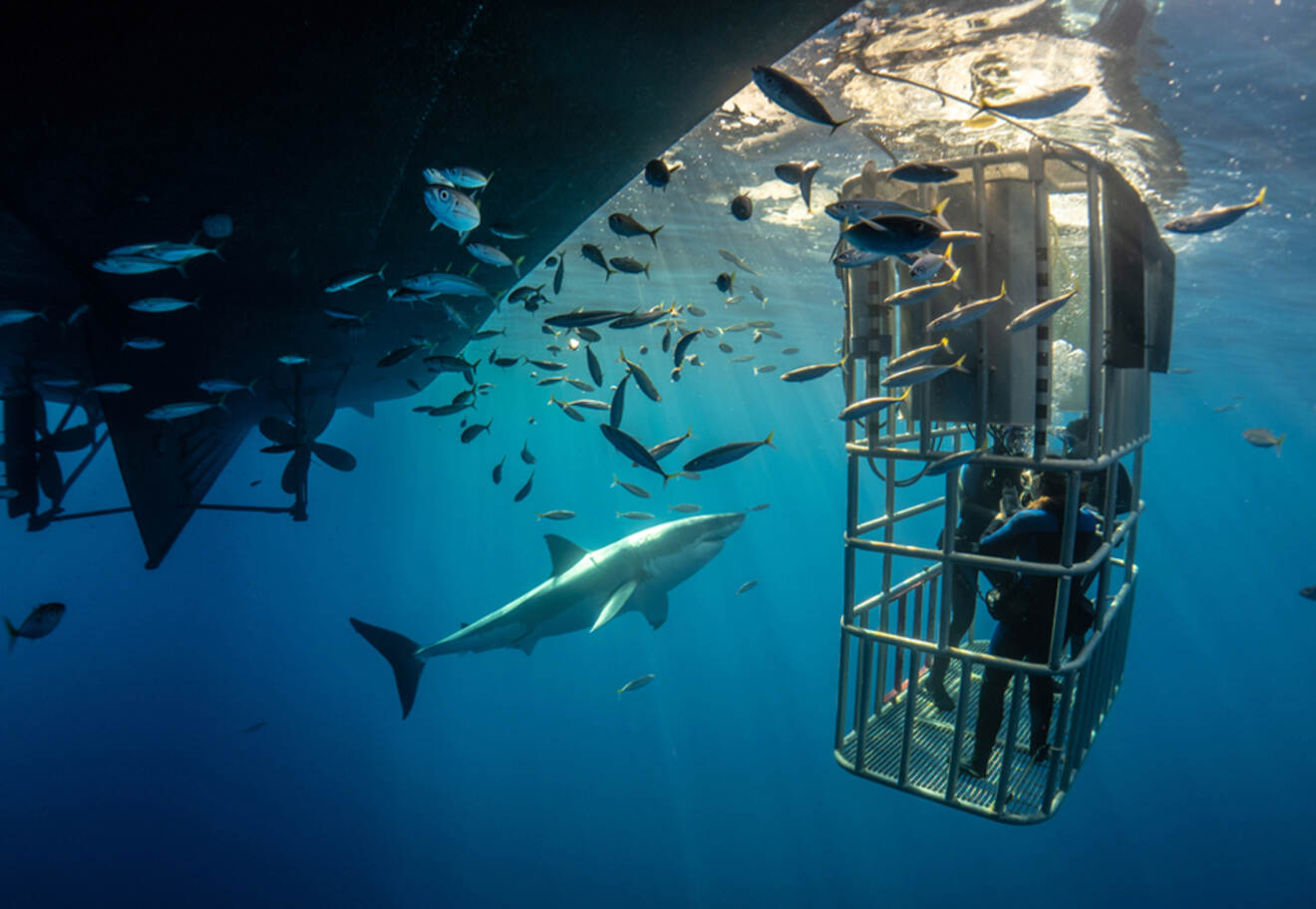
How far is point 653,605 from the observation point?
9742mm

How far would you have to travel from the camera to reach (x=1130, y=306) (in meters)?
3.90

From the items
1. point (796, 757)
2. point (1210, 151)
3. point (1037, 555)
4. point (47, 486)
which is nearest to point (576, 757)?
point (796, 757)

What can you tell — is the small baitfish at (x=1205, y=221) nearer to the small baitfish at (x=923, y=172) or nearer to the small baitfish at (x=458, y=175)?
the small baitfish at (x=923, y=172)

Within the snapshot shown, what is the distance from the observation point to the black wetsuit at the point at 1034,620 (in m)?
4.43

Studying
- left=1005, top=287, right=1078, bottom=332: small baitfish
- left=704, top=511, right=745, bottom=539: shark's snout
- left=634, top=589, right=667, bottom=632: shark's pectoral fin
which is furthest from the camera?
left=704, top=511, right=745, bottom=539: shark's snout

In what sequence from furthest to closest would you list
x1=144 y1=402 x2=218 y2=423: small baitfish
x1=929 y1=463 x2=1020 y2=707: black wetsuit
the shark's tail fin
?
the shark's tail fin → x1=929 y1=463 x2=1020 y2=707: black wetsuit → x1=144 y1=402 x2=218 y2=423: small baitfish

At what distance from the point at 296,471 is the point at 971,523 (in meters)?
9.45

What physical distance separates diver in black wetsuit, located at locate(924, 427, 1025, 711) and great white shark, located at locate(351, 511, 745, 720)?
135 inches

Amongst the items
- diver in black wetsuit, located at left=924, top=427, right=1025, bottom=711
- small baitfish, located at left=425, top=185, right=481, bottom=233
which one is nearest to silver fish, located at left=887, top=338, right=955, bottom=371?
diver in black wetsuit, located at left=924, top=427, right=1025, bottom=711

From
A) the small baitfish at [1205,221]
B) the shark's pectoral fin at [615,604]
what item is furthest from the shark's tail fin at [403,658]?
the small baitfish at [1205,221]

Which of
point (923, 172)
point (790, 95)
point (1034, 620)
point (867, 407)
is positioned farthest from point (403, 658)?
point (923, 172)

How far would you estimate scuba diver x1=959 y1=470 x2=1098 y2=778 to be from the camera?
4457 millimetres

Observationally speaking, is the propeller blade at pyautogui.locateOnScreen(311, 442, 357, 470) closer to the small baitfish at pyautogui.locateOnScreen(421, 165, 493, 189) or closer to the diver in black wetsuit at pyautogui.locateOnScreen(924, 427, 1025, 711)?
the small baitfish at pyautogui.locateOnScreen(421, 165, 493, 189)

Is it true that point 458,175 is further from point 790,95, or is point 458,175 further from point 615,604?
point 615,604
